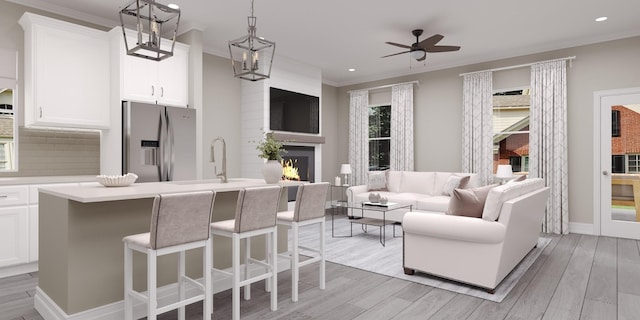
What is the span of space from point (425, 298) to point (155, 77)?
4.03 metres

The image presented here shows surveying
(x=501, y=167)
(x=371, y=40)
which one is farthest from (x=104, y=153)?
(x=501, y=167)

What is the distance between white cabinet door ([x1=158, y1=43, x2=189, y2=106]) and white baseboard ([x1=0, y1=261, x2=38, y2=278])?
2.28 meters

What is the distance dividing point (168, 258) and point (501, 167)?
520 cm

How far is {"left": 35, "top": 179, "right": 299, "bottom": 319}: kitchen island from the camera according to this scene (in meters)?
2.40

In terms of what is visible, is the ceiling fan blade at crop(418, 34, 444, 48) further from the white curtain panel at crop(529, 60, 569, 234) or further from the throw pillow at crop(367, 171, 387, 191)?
the throw pillow at crop(367, 171, 387, 191)

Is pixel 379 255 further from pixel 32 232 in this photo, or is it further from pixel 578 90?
pixel 578 90

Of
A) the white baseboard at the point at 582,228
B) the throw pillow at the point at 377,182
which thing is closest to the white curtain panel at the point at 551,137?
the white baseboard at the point at 582,228

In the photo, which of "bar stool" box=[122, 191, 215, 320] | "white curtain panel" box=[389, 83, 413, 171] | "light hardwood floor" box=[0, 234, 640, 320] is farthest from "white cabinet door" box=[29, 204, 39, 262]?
"white curtain panel" box=[389, 83, 413, 171]

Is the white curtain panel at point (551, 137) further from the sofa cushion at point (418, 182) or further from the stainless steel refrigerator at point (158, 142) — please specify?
the stainless steel refrigerator at point (158, 142)

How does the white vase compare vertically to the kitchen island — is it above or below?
above

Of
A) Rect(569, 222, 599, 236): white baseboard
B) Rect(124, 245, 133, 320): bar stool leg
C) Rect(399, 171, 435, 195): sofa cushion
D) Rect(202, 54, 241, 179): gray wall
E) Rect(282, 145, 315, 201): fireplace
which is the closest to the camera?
Rect(124, 245, 133, 320): bar stool leg

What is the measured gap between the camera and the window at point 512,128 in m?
6.26

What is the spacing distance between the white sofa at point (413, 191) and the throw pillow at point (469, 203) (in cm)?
244

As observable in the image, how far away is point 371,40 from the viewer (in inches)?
223
